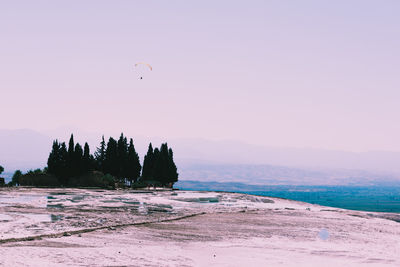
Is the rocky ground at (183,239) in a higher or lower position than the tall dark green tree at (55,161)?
lower

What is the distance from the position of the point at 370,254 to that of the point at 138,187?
2570 inches

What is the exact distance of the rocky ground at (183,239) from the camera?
19.3 meters

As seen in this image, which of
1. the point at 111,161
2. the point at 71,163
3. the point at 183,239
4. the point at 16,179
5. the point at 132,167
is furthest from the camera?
the point at 132,167

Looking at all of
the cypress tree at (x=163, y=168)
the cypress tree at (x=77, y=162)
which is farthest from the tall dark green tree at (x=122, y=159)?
the cypress tree at (x=77, y=162)

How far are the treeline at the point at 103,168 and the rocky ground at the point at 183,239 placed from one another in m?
40.7

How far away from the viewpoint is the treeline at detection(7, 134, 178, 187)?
257ft

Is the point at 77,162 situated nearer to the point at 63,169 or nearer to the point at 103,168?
the point at 63,169

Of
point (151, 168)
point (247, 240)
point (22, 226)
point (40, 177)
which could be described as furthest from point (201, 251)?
point (151, 168)

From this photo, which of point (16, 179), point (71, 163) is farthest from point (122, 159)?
point (16, 179)

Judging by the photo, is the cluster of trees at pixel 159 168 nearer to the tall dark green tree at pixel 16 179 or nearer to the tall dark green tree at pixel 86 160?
the tall dark green tree at pixel 86 160

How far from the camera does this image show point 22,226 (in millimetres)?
26453

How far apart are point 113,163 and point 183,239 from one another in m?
65.1

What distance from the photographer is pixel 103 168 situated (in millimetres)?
88750

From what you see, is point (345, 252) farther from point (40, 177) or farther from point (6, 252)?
point (40, 177)
